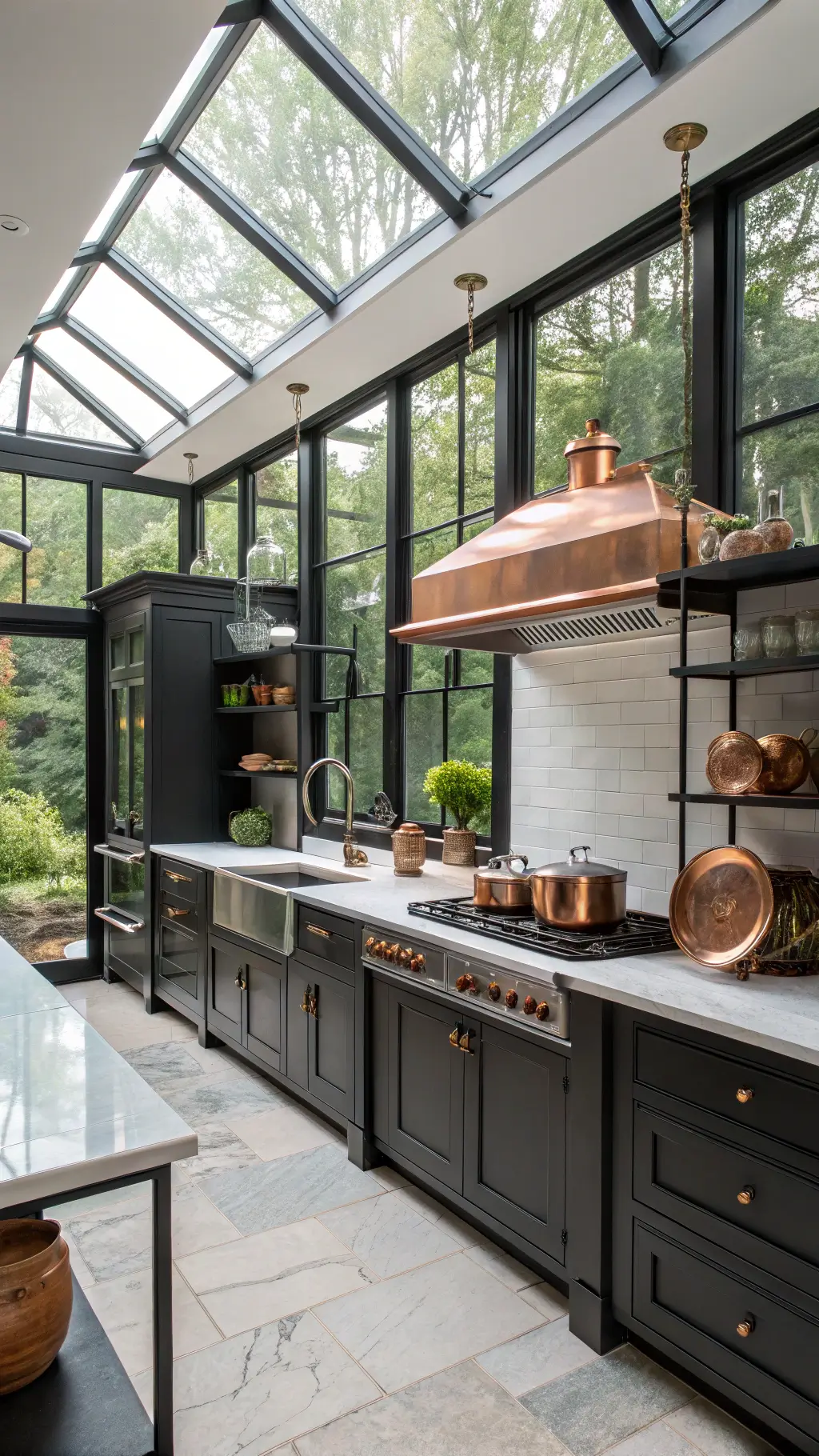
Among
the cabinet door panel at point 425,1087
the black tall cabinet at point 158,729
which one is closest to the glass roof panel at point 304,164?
the black tall cabinet at point 158,729

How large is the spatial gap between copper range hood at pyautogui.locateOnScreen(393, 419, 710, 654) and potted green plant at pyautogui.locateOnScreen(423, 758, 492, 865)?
57cm

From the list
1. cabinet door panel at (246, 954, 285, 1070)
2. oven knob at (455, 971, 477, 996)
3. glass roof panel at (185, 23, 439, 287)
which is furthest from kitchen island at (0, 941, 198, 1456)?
glass roof panel at (185, 23, 439, 287)

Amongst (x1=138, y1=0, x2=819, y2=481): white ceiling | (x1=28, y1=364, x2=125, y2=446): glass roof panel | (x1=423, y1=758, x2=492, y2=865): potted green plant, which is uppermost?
(x1=28, y1=364, x2=125, y2=446): glass roof panel

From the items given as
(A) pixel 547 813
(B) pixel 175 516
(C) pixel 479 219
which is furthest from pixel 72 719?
(C) pixel 479 219

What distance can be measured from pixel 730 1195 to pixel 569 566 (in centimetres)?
165

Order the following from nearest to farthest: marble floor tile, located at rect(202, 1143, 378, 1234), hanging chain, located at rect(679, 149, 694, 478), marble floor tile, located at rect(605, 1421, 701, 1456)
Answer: marble floor tile, located at rect(605, 1421, 701, 1456), hanging chain, located at rect(679, 149, 694, 478), marble floor tile, located at rect(202, 1143, 378, 1234)

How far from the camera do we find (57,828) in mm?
5816

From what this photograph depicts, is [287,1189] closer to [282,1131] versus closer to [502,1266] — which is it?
[282,1131]

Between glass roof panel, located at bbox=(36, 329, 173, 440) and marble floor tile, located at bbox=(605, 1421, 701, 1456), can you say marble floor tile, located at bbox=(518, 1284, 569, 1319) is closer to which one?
marble floor tile, located at bbox=(605, 1421, 701, 1456)

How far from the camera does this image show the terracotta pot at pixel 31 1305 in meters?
1.67

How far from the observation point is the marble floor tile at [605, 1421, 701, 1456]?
193cm

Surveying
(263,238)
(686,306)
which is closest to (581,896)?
(686,306)

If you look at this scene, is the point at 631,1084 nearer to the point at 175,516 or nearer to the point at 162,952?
the point at 162,952

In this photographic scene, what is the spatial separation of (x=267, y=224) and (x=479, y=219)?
128cm
